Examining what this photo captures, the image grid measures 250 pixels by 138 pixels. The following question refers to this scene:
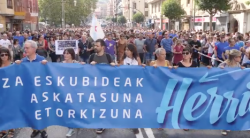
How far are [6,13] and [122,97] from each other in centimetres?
3393

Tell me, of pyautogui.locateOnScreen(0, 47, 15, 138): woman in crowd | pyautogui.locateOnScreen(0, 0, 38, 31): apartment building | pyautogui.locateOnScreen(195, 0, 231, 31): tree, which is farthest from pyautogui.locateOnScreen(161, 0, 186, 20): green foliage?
pyautogui.locateOnScreen(0, 47, 15, 138): woman in crowd

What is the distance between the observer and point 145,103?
5.16 meters

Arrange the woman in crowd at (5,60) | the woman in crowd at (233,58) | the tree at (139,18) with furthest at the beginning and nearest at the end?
the tree at (139,18) < the woman in crowd at (233,58) < the woman in crowd at (5,60)

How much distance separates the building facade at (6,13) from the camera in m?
35.2

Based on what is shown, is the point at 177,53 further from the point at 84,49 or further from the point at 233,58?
the point at 233,58

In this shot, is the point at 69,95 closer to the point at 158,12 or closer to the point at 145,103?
the point at 145,103

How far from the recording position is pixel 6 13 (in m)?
35.7

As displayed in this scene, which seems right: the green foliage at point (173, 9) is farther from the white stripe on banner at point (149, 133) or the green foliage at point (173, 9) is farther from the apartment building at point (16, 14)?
the white stripe on banner at point (149, 133)

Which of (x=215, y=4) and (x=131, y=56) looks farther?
(x=215, y=4)

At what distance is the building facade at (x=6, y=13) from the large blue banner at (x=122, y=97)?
101 ft

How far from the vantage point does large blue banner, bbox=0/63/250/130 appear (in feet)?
16.1

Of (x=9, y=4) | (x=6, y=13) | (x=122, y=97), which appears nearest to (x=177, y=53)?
(x=122, y=97)

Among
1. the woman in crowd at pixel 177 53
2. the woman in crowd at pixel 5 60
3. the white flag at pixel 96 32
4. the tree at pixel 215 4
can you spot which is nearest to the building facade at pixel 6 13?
the tree at pixel 215 4

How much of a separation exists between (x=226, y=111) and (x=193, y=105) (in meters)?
0.56
